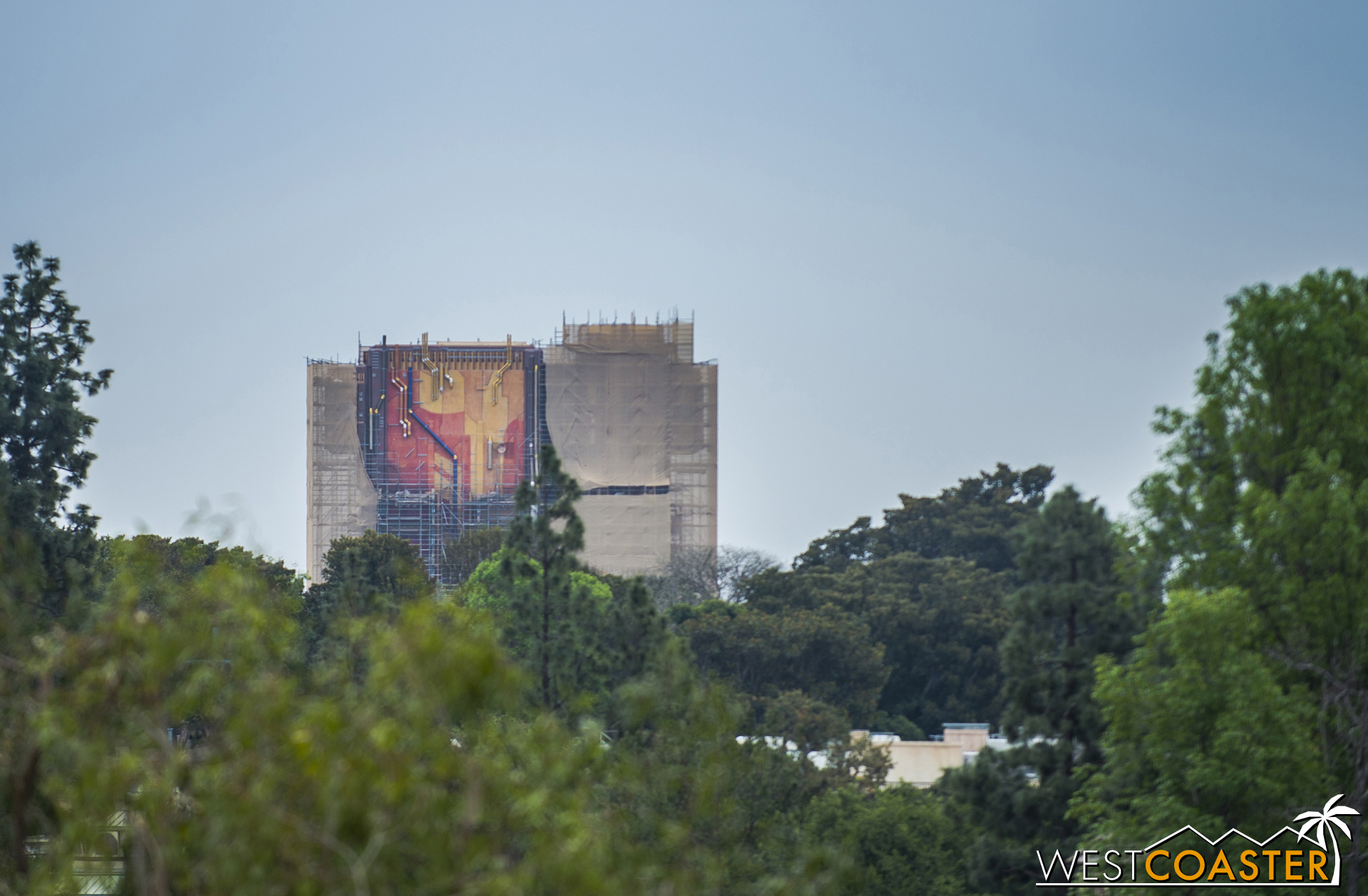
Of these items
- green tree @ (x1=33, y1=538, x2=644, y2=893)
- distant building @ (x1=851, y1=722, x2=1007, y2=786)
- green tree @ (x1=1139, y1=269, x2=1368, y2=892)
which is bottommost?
distant building @ (x1=851, y1=722, x2=1007, y2=786)

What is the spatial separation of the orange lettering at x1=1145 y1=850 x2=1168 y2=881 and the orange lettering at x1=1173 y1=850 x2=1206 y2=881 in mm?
89

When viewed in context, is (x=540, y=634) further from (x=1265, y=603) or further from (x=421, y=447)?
(x=421, y=447)

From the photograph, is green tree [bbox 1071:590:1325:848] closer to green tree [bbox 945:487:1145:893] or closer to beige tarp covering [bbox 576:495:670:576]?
green tree [bbox 945:487:1145:893]

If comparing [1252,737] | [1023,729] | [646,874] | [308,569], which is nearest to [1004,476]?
[308,569]

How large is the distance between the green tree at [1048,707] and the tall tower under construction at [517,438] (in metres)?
32.6

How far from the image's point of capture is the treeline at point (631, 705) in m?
3.58

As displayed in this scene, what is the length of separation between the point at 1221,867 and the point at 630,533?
3636 cm

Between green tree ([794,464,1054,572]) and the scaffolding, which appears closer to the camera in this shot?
green tree ([794,464,1054,572])

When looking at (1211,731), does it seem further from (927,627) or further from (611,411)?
(611,411)

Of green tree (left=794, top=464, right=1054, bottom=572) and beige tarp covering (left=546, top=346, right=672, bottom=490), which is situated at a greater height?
beige tarp covering (left=546, top=346, right=672, bottom=490)

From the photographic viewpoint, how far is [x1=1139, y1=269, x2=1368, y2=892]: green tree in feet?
34.8

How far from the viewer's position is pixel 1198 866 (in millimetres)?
10227

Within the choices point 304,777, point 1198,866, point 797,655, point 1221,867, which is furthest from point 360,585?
point 304,777

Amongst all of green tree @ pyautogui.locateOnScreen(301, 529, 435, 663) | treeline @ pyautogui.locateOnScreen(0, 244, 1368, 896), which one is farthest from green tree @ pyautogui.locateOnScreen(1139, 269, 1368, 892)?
green tree @ pyautogui.locateOnScreen(301, 529, 435, 663)
